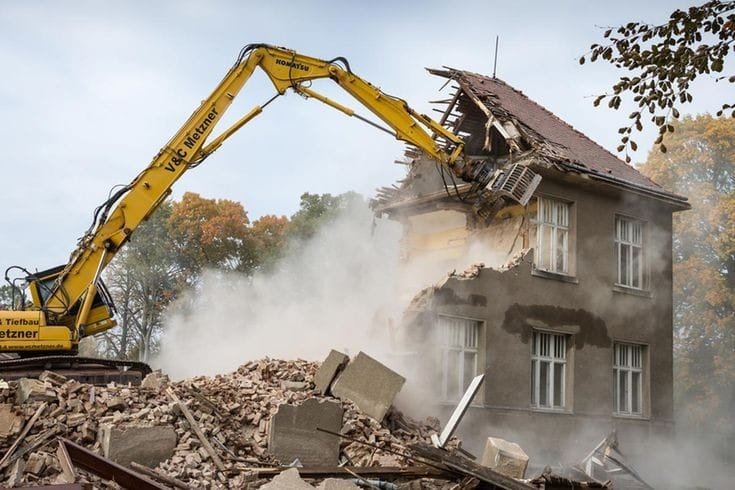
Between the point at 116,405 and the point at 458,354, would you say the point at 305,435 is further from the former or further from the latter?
the point at 458,354

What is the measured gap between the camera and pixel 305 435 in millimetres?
12641

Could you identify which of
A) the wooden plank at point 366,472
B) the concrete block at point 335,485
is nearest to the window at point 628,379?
the wooden plank at point 366,472

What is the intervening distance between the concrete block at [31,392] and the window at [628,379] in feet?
45.1

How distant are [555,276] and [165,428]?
1087 cm

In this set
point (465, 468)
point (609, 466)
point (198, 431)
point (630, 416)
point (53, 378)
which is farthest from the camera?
point (630, 416)

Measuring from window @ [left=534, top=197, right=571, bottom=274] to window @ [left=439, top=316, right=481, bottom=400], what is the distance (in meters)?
2.66

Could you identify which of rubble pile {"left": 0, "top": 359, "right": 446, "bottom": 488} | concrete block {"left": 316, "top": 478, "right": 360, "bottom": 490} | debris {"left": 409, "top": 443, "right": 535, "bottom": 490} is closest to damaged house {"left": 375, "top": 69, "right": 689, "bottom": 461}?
rubble pile {"left": 0, "top": 359, "right": 446, "bottom": 488}

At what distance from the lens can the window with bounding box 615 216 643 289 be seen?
21.5 m

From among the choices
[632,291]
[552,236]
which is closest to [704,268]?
[632,291]

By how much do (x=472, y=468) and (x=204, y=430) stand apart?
3.68 m

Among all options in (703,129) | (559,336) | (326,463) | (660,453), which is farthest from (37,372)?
(703,129)

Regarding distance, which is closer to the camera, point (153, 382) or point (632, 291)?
point (153, 382)

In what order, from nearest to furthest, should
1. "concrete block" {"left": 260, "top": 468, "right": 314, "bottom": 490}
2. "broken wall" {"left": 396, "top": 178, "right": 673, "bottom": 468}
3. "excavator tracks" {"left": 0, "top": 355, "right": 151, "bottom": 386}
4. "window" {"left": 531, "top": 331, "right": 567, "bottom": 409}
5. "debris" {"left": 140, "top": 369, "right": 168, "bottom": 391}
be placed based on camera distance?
1. "concrete block" {"left": 260, "top": 468, "right": 314, "bottom": 490}
2. "debris" {"left": 140, "top": 369, "right": 168, "bottom": 391}
3. "excavator tracks" {"left": 0, "top": 355, "right": 151, "bottom": 386}
4. "broken wall" {"left": 396, "top": 178, "right": 673, "bottom": 468}
5. "window" {"left": 531, "top": 331, "right": 567, "bottom": 409}

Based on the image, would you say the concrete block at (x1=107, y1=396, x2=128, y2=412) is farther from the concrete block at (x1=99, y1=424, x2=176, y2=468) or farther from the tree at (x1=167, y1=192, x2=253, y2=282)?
the tree at (x1=167, y1=192, x2=253, y2=282)
